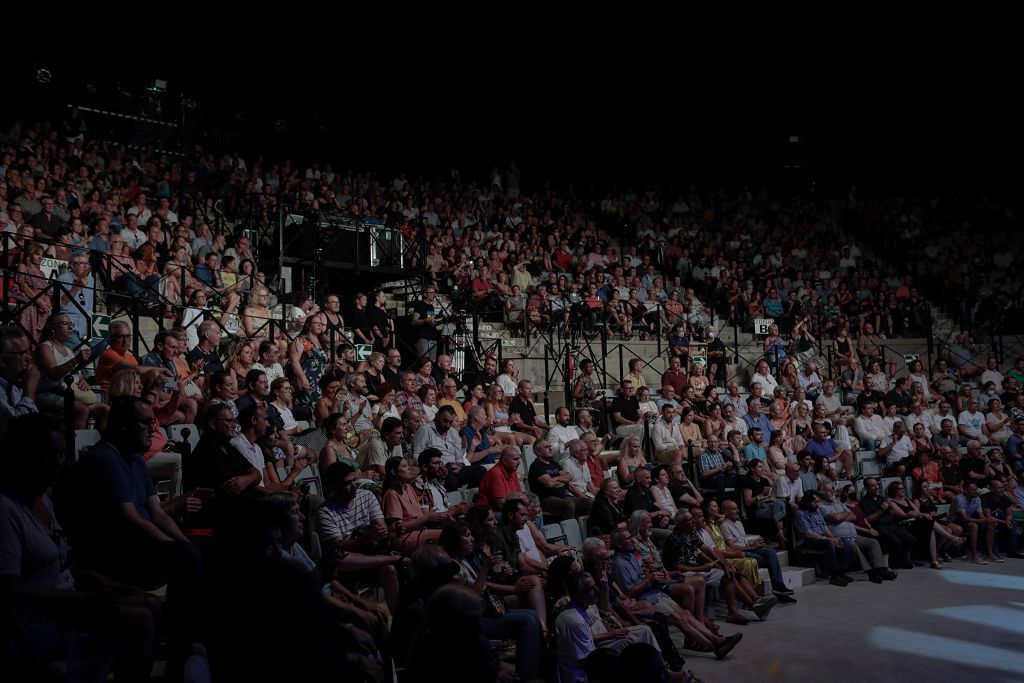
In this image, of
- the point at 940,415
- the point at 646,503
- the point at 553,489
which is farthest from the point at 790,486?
the point at 940,415

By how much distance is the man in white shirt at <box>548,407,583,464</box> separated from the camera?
9836 mm

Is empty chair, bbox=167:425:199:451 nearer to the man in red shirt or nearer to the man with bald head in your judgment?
the man in red shirt

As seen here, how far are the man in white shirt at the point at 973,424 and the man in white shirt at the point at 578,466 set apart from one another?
8286 mm

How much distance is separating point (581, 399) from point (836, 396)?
17.4 ft

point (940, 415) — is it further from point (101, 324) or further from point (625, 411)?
point (101, 324)

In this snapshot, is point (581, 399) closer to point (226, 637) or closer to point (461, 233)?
point (461, 233)

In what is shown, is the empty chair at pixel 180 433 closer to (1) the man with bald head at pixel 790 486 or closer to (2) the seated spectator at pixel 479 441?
(2) the seated spectator at pixel 479 441

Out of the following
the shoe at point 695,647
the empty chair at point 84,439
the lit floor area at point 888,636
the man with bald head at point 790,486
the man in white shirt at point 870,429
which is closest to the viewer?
the empty chair at point 84,439

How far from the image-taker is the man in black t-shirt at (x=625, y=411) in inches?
460

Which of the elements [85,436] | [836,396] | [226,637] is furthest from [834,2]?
[226,637]

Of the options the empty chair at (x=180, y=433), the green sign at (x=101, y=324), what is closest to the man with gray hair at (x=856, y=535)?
the empty chair at (x=180, y=433)

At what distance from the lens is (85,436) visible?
545cm

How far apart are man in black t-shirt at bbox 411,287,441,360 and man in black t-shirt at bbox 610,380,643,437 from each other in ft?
9.03

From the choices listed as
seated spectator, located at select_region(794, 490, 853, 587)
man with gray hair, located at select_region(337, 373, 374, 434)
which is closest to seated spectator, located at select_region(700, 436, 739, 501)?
seated spectator, located at select_region(794, 490, 853, 587)
